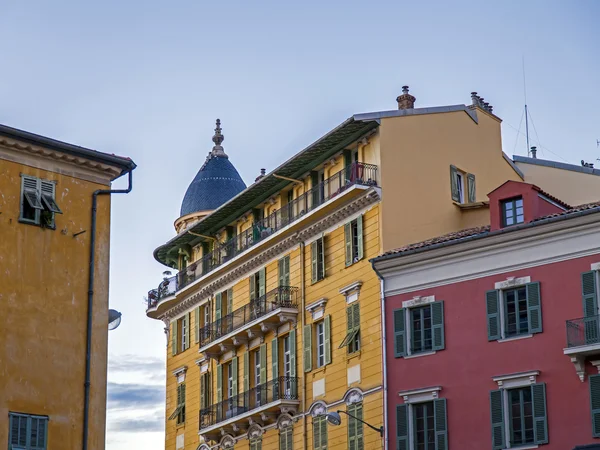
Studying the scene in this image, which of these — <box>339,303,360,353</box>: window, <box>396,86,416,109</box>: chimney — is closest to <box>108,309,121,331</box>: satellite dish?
<box>339,303,360,353</box>: window

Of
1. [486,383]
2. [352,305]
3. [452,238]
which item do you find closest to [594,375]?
[486,383]

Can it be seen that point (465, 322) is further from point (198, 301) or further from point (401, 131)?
point (198, 301)

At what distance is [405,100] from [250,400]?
14.4m

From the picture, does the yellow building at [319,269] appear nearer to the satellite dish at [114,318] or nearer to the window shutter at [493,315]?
the window shutter at [493,315]

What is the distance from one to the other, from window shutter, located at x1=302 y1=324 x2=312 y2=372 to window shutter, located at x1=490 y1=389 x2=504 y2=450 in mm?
11250

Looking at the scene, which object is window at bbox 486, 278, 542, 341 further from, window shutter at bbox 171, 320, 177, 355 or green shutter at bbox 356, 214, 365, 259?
window shutter at bbox 171, 320, 177, 355

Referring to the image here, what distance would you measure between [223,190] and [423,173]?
22.2 meters

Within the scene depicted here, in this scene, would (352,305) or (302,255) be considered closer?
(352,305)

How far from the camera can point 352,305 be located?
52094mm

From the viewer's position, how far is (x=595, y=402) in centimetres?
4225

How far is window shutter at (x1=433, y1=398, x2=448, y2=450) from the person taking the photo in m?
46.1

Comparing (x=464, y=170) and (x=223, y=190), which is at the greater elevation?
(x=223, y=190)

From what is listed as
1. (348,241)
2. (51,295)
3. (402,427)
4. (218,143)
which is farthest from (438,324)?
(218,143)

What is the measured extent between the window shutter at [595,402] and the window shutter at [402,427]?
7619 mm
